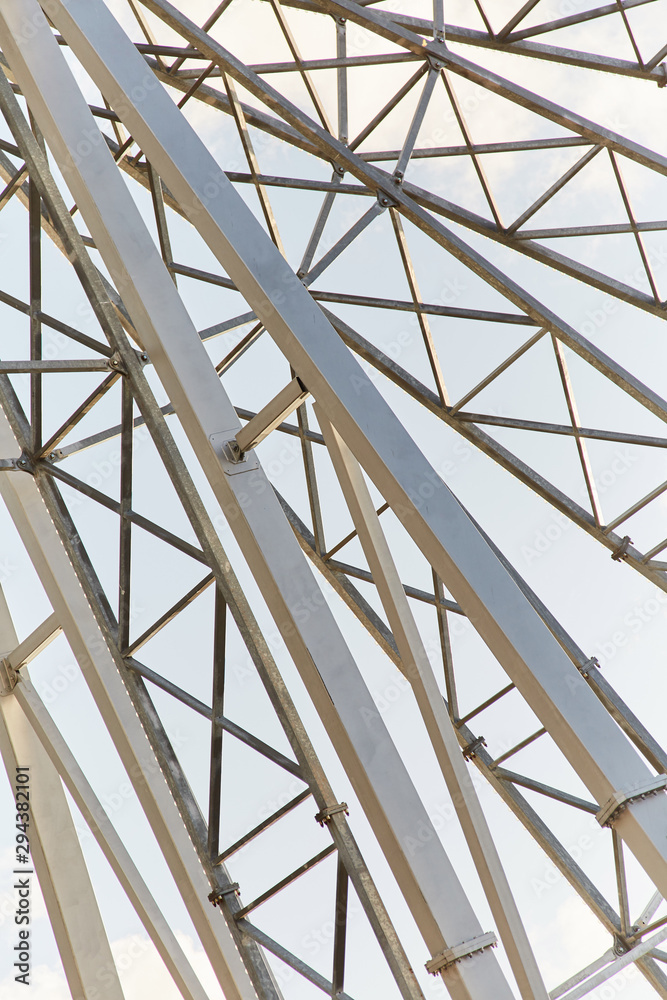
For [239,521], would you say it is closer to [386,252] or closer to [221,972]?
[221,972]

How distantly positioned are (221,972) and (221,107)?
1094 cm

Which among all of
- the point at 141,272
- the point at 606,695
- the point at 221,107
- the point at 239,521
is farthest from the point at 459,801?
the point at 221,107

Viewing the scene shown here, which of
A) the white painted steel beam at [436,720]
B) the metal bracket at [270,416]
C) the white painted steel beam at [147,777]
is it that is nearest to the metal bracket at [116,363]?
the white painted steel beam at [147,777]

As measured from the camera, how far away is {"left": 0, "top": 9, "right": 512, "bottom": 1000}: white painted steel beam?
618 cm

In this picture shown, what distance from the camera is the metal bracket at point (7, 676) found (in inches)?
427

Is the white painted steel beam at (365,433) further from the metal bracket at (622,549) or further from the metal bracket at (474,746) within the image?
the metal bracket at (474,746)

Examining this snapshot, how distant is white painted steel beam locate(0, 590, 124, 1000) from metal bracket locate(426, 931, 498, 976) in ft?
18.7

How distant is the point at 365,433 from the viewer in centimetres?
616

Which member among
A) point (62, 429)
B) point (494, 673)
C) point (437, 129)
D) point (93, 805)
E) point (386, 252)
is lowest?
point (93, 805)

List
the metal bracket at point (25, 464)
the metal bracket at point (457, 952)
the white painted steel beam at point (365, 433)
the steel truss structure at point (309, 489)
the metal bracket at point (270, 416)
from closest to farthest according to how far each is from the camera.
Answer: the white painted steel beam at point (365, 433), the metal bracket at point (457, 952), the steel truss structure at point (309, 489), the metal bracket at point (270, 416), the metal bracket at point (25, 464)

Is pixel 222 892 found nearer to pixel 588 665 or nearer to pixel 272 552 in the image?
pixel 272 552

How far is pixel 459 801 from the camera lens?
702 centimetres

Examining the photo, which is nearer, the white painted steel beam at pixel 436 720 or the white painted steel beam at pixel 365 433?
the white painted steel beam at pixel 365 433

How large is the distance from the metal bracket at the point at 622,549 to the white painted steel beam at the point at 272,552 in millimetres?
7678
